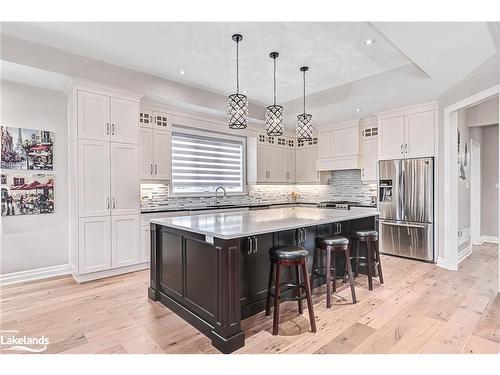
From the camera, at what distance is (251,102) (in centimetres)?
534

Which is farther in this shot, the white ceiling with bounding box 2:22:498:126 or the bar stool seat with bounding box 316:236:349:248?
the bar stool seat with bounding box 316:236:349:248

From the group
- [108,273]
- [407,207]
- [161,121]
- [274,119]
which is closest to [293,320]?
[274,119]

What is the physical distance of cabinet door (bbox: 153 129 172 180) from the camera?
458 cm

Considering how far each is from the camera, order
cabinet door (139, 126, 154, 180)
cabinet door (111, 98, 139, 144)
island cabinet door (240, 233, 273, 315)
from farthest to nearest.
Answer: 1. cabinet door (139, 126, 154, 180)
2. cabinet door (111, 98, 139, 144)
3. island cabinet door (240, 233, 273, 315)

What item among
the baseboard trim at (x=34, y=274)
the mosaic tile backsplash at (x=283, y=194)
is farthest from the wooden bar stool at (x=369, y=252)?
the baseboard trim at (x=34, y=274)

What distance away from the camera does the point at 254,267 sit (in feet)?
8.65

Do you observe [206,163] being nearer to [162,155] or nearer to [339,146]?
[162,155]

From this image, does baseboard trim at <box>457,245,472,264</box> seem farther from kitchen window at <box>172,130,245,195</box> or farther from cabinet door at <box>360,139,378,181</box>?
kitchen window at <box>172,130,245,195</box>

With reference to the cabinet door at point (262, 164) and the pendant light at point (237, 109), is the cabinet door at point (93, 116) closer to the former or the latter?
the pendant light at point (237, 109)

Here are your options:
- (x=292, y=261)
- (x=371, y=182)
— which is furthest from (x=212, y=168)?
(x=292, y=261)

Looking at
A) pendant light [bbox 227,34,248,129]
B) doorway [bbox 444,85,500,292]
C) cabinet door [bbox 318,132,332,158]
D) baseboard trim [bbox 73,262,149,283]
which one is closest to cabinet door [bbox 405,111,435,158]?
doorway [bbox 444,85,500,292]

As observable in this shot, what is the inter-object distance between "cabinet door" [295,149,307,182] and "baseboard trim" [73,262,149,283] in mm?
4040

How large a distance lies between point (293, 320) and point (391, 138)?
383 cm
